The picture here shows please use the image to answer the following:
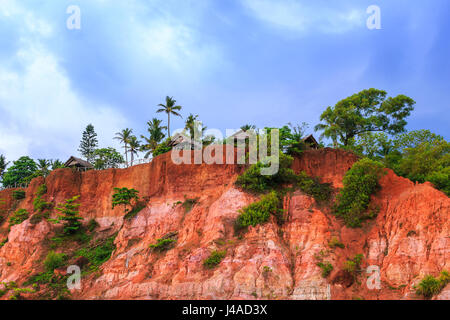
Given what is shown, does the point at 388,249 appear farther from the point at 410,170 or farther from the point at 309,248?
the point at 410,170

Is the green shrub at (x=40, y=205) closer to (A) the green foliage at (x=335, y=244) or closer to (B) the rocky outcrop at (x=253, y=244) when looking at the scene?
(B) the rocky outcrop at (x=253, y=244)

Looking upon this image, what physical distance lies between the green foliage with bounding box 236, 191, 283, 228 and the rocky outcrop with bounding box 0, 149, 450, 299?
23.6 inches

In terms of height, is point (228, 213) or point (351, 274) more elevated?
point (228, 213)

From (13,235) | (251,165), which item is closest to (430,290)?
(251,165)

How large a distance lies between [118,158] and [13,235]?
23.2 meters

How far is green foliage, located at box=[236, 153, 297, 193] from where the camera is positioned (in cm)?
2733

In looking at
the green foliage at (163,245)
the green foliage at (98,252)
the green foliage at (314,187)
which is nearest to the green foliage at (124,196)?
the green foliage at (98,252)

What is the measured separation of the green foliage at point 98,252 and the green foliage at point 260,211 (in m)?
11.4

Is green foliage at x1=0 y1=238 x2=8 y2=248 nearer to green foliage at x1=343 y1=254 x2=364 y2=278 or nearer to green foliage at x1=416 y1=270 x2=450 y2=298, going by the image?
green foliage at x1=343 y1=254 x2=364 y2=278

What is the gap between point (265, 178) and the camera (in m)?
27.5

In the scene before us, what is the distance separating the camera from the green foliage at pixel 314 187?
26.4m

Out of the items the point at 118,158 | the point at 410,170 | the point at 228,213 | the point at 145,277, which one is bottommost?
the point at 145,277

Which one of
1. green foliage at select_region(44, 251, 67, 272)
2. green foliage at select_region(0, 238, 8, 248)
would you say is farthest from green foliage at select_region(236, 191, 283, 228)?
green foliage at select_region(0, 238, 8, 248)

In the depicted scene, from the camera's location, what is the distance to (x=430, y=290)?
1805 centimetres
